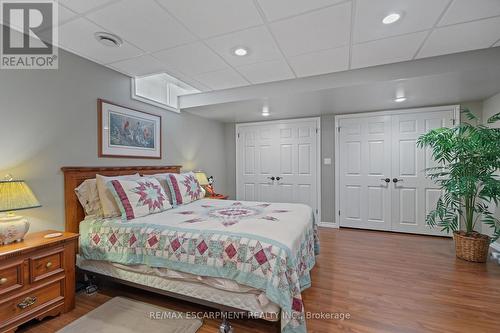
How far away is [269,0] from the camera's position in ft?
5.27

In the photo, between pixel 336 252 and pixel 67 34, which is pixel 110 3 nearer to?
pixel 67 34

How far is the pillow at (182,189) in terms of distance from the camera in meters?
2.86

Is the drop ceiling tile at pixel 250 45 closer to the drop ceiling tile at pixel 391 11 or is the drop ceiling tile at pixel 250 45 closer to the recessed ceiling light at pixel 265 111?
the drop ceiling tile at pixel 391 11

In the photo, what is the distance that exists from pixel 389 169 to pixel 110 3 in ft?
14.4

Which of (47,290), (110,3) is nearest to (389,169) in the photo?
(110,3)

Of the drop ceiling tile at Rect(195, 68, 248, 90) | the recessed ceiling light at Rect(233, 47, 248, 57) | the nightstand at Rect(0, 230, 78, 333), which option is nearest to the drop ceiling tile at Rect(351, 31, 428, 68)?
the recessed ceiling light at Rect(233, 47, 248, 57)

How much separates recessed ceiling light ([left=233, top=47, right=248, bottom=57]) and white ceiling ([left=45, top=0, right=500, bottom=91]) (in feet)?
0.19

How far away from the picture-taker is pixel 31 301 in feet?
5.34

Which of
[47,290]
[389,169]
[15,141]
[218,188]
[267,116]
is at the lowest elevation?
[47,290]

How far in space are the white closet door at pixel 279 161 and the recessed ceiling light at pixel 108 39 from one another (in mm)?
3147

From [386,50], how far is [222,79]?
1.93 metres

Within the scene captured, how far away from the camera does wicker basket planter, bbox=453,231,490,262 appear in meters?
2.67

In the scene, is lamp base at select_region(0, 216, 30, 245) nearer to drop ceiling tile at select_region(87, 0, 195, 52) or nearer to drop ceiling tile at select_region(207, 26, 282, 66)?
drop ceiling tile at select_region(87, 0, 195, 52)

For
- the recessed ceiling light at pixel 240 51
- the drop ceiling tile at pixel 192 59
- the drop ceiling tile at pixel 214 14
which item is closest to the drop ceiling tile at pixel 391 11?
the drop ceiling tile at pixel 214 14
